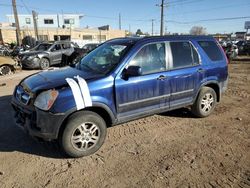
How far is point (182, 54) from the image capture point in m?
4.82

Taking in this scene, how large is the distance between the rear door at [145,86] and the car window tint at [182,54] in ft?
0.92

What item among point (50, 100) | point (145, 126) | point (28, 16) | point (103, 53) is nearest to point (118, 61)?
point (103, 53)

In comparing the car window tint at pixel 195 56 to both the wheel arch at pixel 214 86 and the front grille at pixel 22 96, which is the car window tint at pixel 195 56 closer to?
the wheel arch at pixel 214 86

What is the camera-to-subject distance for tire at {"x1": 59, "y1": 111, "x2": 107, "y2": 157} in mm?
3585

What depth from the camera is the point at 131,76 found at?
4.03m

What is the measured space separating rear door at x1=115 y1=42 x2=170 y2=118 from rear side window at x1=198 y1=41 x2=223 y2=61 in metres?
1.22

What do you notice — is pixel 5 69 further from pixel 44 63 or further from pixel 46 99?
pixel 46 99

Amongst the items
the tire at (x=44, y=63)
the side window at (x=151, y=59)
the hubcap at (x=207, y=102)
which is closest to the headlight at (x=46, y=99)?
the side window at (x=151, y=59)

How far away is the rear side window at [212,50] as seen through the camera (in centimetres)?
526

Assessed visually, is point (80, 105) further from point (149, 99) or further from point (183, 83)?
point (183, 83)

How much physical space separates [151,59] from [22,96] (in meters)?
2.25

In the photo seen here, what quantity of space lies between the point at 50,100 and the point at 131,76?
1359mm

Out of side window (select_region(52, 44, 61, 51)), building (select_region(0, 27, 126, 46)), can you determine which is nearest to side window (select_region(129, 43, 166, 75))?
side window (select_region(52, 44, 61, 51))

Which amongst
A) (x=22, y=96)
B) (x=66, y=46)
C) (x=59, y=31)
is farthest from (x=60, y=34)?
(x=22, y=96)
